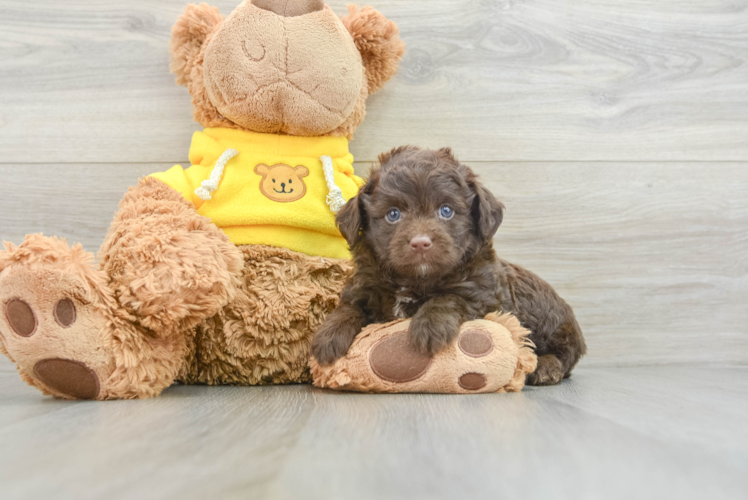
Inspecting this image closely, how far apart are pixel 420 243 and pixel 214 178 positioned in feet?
2.24

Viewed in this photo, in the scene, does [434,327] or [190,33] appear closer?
[434,327]

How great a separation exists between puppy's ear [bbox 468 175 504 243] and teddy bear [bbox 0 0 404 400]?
0.43 m

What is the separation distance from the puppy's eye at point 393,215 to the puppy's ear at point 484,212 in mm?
209

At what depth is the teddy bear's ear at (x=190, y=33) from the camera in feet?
5.48

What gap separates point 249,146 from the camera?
5.55 ft

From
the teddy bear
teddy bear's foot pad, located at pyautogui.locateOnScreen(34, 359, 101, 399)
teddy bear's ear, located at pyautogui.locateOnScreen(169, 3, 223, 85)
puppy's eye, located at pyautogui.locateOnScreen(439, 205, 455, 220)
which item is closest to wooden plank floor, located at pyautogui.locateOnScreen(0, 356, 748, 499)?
teddy bear's foot pad, located at pyautogui.locateOnScreen(34, 359, 101, 399)

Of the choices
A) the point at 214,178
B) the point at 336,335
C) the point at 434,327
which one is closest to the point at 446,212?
the point at 434,327

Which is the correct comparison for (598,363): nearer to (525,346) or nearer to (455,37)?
(525,346)

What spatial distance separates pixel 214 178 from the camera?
1603 millimetres

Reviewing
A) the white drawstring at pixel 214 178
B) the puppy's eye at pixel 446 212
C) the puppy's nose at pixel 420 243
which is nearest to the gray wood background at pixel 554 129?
the white drawstring at pixel 214 178

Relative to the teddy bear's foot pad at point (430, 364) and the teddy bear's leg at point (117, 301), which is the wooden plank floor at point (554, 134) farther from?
the teddy bear's leg at point (117, 301)

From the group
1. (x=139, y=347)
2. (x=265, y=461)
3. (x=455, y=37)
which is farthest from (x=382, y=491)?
(x=455, y=37)

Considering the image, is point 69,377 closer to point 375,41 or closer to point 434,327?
point 434,327

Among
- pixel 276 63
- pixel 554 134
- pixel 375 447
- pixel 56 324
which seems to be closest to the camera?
pixel 375 447
